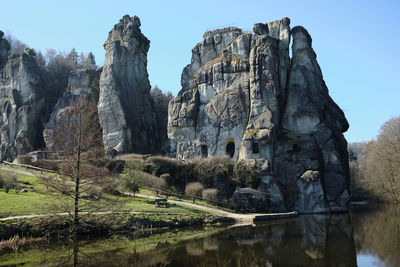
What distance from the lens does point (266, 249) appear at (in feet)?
A: 55.7

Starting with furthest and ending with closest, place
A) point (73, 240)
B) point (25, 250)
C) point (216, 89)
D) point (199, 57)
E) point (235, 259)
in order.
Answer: point (199, 57), point (216, 89), point (73, 240), point (25, 250), point (235, 259)

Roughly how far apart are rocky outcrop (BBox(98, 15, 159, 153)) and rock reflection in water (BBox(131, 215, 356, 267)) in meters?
31.3

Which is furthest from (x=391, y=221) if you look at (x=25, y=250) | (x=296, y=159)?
(x=25, y=250)

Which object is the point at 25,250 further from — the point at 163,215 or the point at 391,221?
the point at 391,221

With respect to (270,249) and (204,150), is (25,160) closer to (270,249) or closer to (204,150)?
(204,150)

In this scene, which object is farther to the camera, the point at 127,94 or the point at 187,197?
the point at 127,94

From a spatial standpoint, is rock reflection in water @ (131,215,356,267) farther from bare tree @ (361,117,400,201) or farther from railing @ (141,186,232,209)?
bare tree @ (361,117,400,201)

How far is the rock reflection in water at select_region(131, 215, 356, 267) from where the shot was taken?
1466cm

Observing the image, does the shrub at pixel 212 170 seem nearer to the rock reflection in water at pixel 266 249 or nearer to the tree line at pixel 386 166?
the rock reflection in water at pixel 266 249

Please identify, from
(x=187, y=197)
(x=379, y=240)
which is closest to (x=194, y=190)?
(x=187, y=197)

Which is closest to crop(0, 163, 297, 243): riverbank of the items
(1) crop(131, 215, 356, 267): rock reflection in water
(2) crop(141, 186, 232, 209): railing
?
(2) crop(141, 186, 232, 209): railing

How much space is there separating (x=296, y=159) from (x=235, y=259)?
88.6 feet

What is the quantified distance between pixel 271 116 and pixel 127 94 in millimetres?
24782

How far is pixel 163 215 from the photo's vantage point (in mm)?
26078
